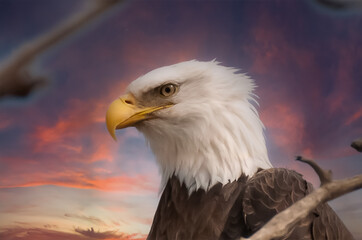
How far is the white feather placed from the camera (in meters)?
1.79

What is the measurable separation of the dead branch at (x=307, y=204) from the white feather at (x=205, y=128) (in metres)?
0.96

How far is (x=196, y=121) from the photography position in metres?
1.82

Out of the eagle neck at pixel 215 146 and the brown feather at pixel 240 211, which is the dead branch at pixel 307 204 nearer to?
the brown feather at pixel 240 211

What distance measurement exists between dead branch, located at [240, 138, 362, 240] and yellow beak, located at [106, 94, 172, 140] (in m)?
1.09

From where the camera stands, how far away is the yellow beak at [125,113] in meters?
1.76

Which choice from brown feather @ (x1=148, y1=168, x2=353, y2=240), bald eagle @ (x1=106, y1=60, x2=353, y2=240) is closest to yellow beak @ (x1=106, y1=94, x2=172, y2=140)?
bald eagle @ (x1=106, y1=60, x2=353, y2=240)

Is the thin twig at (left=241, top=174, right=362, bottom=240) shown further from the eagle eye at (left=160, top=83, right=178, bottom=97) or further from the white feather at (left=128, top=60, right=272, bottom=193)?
the eagle eye at (left=160, top=83, right=178, bottom=97)

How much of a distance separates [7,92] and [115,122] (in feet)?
8.22

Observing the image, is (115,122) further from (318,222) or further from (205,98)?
(318,222)

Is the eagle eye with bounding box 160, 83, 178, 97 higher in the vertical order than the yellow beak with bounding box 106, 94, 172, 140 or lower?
higher

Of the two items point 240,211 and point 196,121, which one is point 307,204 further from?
point 196,121

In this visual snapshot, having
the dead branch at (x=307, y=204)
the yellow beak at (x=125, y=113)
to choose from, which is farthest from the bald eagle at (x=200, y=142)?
the dead branch at (x=307, y=204)

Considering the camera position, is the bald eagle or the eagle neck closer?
the bald eagle

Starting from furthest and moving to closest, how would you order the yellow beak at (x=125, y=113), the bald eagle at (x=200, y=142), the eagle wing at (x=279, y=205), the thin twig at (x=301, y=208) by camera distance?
the yellow beak at (x=125, y=113) → the bald eagle at (x=200, y=142) → the eagle wing at (x=279, y=205) → the thin twig at (x=301, y=208)
